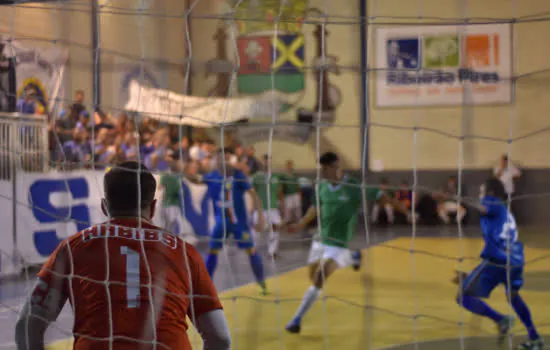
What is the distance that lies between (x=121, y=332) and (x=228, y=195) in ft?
16.3

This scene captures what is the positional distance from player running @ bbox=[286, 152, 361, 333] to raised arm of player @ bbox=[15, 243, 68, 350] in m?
3.07

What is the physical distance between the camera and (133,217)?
2.12 meters

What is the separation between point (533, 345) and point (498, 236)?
72cm

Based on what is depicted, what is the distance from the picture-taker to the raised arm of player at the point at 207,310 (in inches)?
82.2

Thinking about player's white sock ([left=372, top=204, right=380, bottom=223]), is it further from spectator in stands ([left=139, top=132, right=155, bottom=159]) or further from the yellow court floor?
spectator in stands ([left=139, top=132, right=155, bottom=159])

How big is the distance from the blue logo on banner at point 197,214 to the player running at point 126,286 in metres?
7.44

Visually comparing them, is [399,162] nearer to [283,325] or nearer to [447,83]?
[447,83]

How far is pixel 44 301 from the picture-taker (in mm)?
2051

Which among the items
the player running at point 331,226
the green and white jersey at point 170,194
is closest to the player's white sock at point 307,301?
the player running at point 331,226

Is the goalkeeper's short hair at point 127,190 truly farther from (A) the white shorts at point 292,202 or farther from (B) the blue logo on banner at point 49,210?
(A) the white shorts at point 292,202

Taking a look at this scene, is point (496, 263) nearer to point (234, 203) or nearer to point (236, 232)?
point (236, 232)

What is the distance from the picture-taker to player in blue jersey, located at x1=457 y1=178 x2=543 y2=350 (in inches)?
172

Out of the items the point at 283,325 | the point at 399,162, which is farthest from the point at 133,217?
the point at 399,162

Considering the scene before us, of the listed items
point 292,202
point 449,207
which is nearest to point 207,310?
point 292,202
